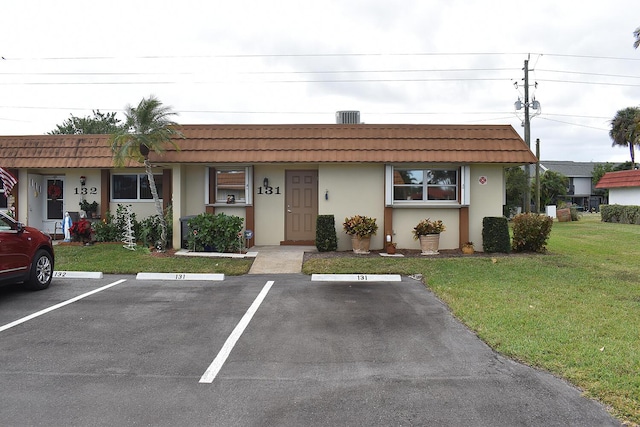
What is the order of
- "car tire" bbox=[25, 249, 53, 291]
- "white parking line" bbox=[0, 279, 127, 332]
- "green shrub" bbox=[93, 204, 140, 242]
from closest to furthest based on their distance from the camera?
1. "white parking line" bbox=[0, 279, 127, 332]
2. "car tire" bbox=[25, 249, 53, 291]
3. "green shrub" bbox=[93, 204, 140, 242]

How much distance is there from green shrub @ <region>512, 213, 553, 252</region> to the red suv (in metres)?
11.3

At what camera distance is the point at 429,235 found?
39.8 feet

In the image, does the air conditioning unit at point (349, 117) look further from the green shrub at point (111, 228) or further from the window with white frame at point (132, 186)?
the green shrub at point (111, 228)

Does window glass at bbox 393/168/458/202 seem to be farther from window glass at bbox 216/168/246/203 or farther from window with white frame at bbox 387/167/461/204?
window glass at bbox 216/168/246/203

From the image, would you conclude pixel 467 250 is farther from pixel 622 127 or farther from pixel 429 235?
pixel 622 127

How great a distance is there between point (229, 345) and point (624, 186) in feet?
116

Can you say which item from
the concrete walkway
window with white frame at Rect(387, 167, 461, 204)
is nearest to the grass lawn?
the concrete walkway

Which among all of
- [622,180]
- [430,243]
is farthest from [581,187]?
[430,243]

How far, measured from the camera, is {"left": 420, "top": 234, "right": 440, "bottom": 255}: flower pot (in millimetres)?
12141

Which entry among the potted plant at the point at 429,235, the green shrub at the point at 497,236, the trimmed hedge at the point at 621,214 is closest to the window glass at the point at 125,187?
the potted plant at the point at 429,235

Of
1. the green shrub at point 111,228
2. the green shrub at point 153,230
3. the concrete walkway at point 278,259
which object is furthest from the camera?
the green shrub at point 111,228

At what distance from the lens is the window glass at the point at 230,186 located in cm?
1341

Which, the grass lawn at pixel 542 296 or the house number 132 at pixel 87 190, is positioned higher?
the house number 132 at pixel 87 190

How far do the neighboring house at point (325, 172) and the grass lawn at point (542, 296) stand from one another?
197 cm
